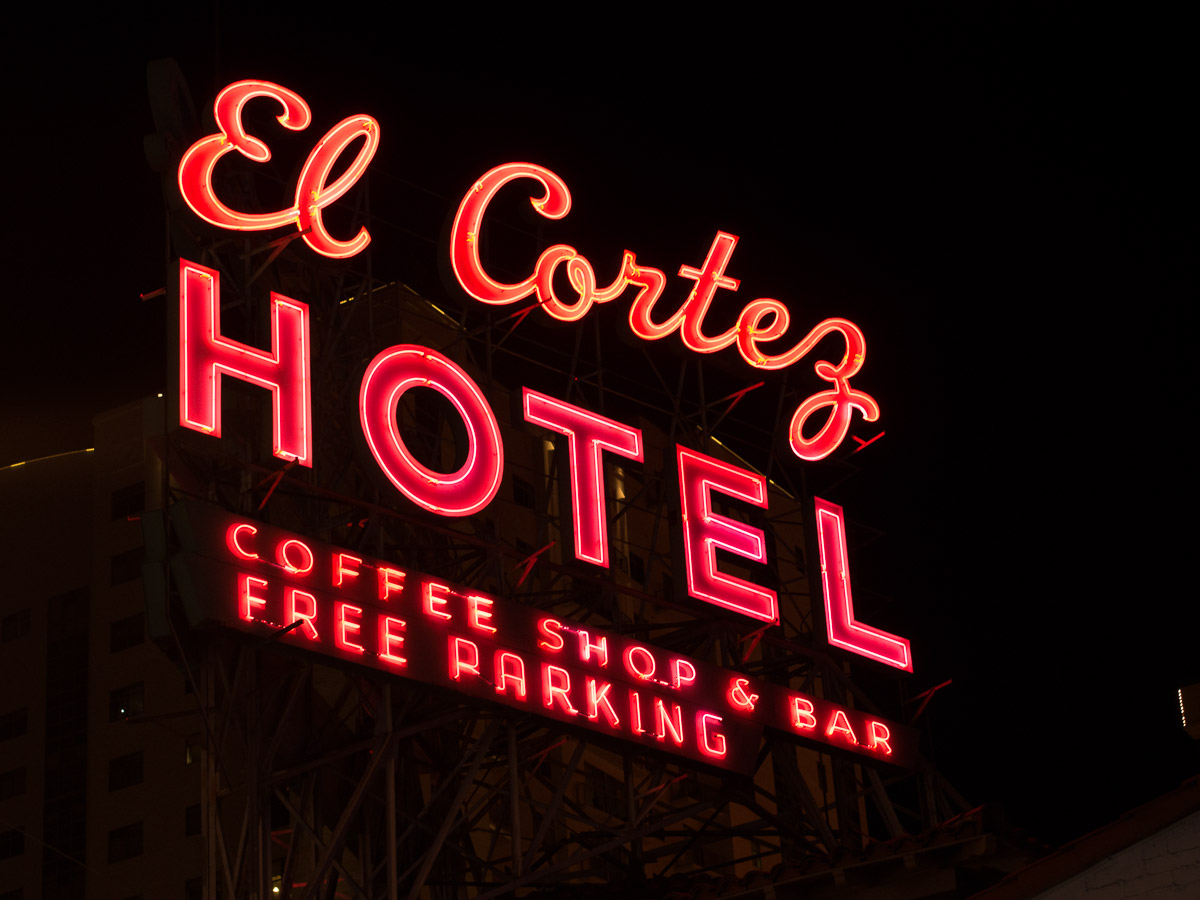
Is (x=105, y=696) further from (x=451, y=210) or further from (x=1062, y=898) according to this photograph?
(x=1062, y=898)

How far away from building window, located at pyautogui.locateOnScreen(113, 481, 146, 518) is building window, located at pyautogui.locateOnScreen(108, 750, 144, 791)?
9315 mm

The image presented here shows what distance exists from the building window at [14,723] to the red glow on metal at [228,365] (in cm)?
5045

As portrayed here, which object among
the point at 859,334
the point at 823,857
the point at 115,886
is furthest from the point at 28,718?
the point at 823,857

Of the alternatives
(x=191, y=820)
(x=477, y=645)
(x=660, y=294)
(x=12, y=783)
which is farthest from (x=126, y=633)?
(x=477, y=645)

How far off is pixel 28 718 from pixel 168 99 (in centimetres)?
4992

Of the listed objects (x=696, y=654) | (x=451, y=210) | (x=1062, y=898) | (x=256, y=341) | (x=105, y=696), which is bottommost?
(x=1062, y=898)

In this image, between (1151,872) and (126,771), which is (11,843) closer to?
(126,771)

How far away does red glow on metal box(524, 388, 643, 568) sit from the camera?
85.9 feet

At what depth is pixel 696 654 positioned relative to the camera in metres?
28.3

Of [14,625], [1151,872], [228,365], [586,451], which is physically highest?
[14,625]

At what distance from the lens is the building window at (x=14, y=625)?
72.7 meters

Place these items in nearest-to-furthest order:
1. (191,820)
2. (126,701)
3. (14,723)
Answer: (191,820)
(126,701)
(14,723)

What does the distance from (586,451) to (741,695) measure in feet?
13.3

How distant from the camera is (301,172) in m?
25.8
